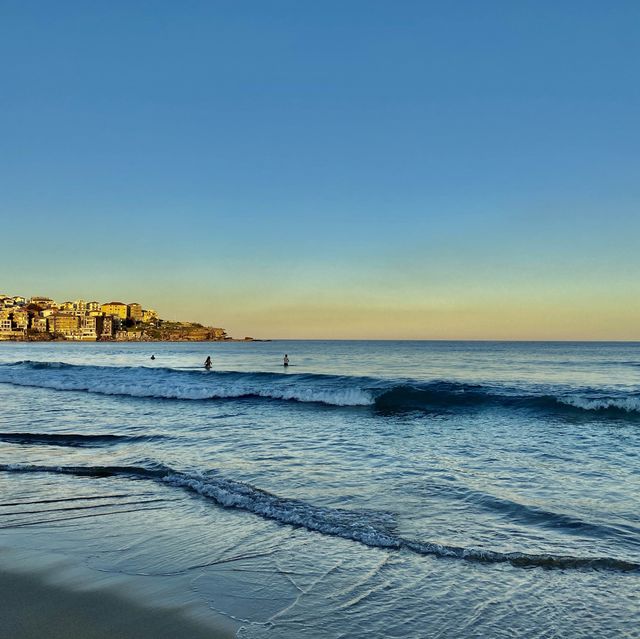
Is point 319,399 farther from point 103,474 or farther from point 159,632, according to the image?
point 159,632

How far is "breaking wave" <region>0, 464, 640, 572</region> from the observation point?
578cm

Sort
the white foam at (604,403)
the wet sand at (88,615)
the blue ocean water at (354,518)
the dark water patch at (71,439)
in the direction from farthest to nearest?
the white foam at (604,403) → the dark water patch at (71,439) → the blue ocean water at (354,518) → the wet sand at (88,615)

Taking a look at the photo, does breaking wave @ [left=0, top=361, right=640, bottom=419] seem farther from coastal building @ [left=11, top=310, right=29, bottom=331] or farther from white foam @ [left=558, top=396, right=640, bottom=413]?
coastal building @ [left=11, top=310, right=29, bottom=331]

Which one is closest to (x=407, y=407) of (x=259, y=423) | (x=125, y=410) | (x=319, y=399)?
(x=319, y=399)

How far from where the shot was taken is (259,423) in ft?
58.0

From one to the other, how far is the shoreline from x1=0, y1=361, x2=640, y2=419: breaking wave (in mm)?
18457

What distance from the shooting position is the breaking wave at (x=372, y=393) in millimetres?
22141

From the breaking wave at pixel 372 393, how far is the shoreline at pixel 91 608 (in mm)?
18457

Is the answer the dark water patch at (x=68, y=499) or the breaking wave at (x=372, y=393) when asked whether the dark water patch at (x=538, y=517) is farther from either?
the breaking wave at (x=372, y=393)

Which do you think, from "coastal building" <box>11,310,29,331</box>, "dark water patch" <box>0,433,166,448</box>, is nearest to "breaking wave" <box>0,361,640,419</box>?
"dark water patch" <box>0,433,166,448</box>

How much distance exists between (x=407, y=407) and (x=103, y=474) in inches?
623

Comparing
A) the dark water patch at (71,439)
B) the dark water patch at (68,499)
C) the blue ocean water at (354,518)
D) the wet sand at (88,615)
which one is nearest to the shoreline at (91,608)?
the wet sand at (88,615)

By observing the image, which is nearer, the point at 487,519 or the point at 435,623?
the point at 435,623

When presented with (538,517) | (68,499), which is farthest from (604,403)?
(68,499)
